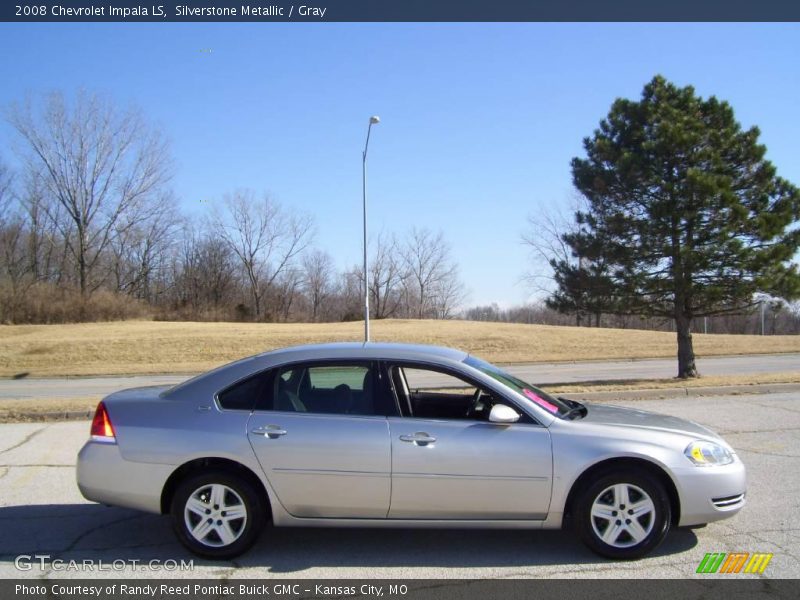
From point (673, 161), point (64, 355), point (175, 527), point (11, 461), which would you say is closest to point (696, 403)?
point (673, 161)

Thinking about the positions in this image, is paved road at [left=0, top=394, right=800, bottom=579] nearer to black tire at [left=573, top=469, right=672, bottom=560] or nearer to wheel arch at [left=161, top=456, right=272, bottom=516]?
black tire at [left=573, top=469, right=672, bottom=560]

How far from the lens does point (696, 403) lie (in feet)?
36.9

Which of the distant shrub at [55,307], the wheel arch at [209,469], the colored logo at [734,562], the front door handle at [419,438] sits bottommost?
the colored logo at [734,562]

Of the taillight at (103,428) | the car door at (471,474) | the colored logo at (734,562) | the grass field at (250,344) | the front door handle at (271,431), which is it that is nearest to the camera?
the colored logo at (734,562)

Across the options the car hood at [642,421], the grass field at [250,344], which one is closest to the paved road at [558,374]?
the grass field at [250,344]

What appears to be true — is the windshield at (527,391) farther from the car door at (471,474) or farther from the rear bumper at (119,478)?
the rear bumper at (119,478)

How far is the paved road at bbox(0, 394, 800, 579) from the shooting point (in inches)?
163

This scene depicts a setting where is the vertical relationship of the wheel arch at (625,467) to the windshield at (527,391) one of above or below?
below

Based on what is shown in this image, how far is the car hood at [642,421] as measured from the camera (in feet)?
15.0

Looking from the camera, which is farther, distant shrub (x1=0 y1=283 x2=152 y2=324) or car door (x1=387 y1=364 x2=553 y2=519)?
distant shrub (x1=0 y1=283 x2=152 y2=324)

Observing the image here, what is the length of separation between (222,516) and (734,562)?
3402 millimetres

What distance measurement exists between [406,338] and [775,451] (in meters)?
25.6

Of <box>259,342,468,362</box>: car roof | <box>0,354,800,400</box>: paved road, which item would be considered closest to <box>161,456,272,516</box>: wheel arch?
<box>259,342,468,362</box>: car roof
